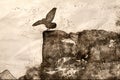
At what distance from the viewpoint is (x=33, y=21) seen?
5.04 feet

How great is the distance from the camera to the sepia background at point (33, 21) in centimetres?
Answer: 142

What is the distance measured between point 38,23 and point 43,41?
0.13m

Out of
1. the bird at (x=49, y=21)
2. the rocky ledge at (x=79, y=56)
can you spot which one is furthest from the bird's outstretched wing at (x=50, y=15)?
the rocky ledge at (x=79, y=56)

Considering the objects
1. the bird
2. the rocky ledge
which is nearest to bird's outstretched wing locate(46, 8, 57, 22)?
the bird

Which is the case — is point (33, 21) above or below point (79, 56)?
above

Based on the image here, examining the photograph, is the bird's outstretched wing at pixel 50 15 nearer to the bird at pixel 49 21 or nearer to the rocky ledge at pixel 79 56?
the bird at pixel 49 21

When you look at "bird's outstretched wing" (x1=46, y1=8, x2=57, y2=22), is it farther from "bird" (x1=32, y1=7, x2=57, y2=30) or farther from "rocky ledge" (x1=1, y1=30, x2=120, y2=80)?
"rocky ledge" (x1=1, y1=30, x2=120, y2=80)

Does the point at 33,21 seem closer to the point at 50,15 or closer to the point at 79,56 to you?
the point at 50,15

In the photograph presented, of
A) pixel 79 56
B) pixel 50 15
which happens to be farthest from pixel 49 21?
pixel 79 56

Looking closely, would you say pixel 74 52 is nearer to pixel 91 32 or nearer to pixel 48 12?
pixel 91 32

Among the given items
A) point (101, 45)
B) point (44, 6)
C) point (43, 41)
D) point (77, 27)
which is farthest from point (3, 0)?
point (101, 45)

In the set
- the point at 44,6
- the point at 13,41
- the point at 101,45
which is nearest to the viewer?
the point at 101,45

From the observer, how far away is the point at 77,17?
152 cm

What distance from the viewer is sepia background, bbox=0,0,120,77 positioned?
1.42 m
